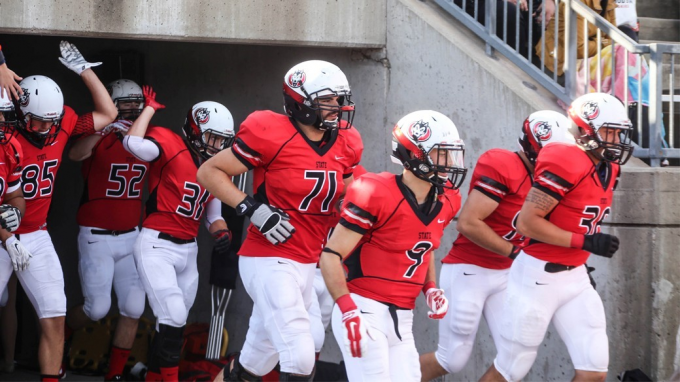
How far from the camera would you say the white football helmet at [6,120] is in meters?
6.49

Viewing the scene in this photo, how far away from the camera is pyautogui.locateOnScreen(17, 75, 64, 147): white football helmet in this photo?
6.98 metres

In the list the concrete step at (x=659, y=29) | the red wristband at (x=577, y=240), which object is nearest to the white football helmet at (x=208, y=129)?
the red wristband at (x=577, y=240)

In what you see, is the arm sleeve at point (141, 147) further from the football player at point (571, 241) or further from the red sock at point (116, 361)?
the football player at point (571, 241)

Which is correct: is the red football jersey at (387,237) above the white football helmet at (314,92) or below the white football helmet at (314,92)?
below

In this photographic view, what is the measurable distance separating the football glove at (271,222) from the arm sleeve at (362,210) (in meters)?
0.57

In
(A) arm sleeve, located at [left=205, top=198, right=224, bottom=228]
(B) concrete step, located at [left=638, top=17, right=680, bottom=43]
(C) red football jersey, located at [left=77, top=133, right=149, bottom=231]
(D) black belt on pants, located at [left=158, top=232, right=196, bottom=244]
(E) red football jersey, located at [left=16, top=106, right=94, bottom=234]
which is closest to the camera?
(E) red football jersey, located at [left=16, top=106, right=94, bottom=234]

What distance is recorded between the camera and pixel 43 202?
7.14 m

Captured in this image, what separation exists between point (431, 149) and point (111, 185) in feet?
11.5

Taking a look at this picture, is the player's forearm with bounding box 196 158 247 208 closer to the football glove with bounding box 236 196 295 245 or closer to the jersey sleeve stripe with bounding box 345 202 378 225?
the football glove with bounding box 236 196 295 245

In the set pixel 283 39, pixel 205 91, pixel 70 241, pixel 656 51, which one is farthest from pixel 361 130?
pixel 70 241

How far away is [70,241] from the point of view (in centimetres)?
959

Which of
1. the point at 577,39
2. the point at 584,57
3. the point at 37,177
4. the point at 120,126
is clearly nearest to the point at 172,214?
the point at 120,126

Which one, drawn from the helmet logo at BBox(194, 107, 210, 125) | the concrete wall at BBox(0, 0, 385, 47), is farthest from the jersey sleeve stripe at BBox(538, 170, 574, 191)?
the helmet logo at BBox(194, 107, 210, 125)

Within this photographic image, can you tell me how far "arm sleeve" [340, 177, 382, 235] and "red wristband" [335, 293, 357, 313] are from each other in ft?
1.17
